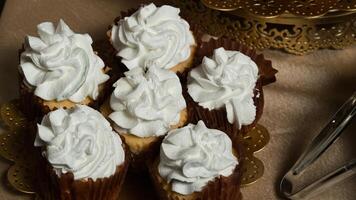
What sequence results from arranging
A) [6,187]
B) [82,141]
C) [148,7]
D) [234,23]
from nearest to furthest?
[82,141], [6,187], [148,7], [234,23]

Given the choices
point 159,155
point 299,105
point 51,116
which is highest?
point 51,116

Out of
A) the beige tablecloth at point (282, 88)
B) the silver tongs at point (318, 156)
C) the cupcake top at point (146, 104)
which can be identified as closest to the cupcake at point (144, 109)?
the cupcake top at point (146, 104)

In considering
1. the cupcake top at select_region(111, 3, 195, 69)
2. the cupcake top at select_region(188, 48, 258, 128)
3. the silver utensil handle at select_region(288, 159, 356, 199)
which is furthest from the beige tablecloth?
the cupcake top at select_region(111, 3, 195, 69)

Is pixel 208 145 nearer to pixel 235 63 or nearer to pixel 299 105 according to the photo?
pixel 235 63

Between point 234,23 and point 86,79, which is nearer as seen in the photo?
point 86,79

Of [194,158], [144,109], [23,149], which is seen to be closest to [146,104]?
[144,109]

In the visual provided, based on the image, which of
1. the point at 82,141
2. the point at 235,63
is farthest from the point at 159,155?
the point at 235,63

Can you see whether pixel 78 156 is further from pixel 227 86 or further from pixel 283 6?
pixel 283 6
